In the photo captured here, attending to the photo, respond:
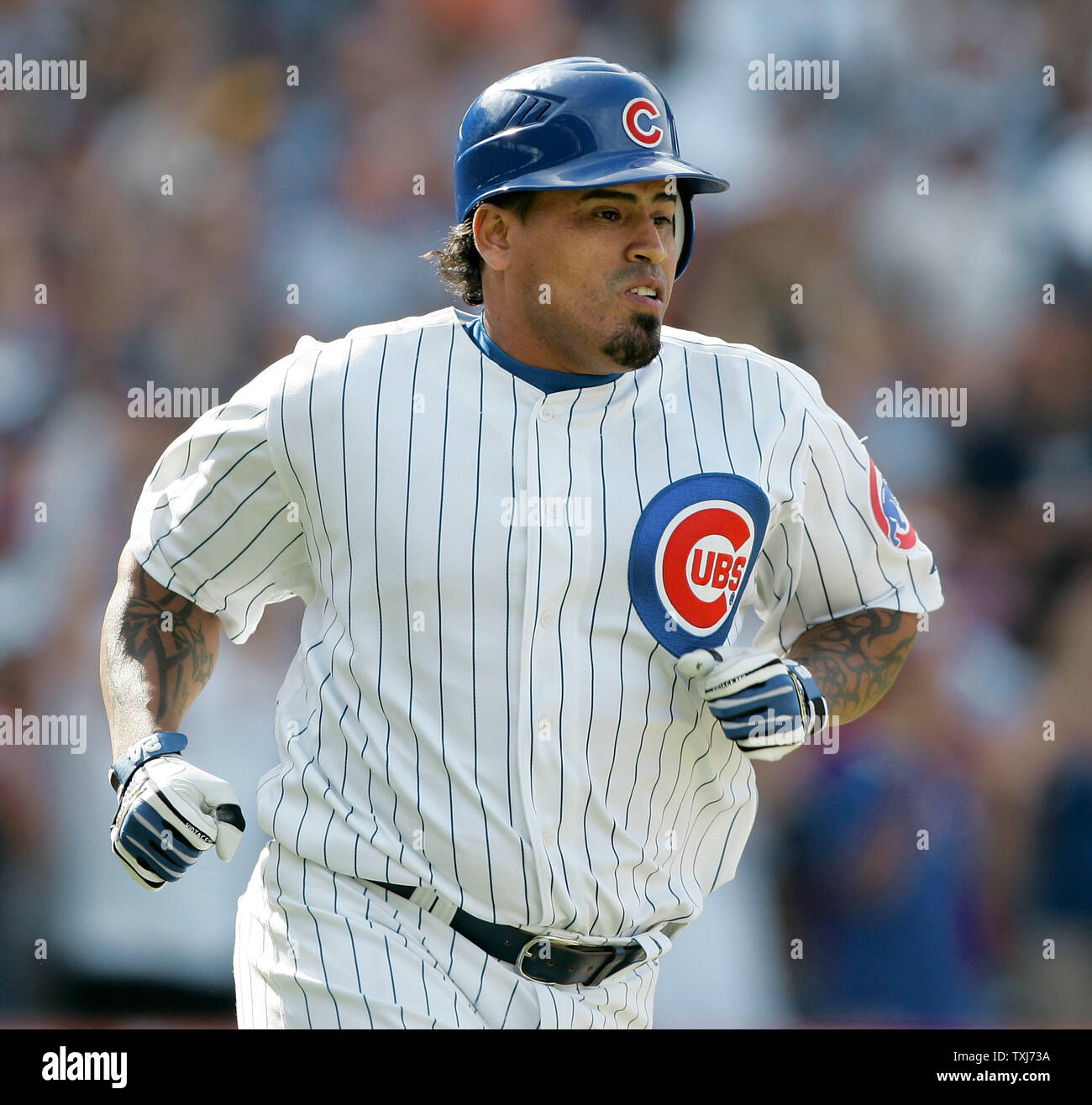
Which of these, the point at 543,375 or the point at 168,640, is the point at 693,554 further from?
the point at 168,640

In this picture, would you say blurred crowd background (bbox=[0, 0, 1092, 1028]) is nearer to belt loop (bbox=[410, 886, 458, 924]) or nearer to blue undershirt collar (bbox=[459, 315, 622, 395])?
belt loop (bbox=[410, 886, 458, 924])

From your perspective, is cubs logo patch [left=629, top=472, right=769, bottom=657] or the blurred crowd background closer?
cubs logo patch [left=629, top=472, right=769, bottom=657]

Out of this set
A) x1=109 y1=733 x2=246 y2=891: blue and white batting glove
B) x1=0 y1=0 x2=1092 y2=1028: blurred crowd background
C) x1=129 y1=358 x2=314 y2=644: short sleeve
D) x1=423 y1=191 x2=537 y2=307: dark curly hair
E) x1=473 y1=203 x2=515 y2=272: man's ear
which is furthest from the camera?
x1=0 y1=0 x2=1092 y2=1028: blurred crowd background

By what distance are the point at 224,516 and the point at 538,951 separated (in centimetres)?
87

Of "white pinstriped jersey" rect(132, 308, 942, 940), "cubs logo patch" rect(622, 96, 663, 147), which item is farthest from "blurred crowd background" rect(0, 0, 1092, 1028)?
"cubs logo patch" rect(622, 96, 663, 147)

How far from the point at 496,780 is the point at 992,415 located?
3.26 metres

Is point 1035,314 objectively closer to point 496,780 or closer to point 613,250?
point 613,250

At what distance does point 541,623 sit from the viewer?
7.88ft

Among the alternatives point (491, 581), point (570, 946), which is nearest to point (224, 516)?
point (491, 581)

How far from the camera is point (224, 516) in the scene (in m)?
2.60

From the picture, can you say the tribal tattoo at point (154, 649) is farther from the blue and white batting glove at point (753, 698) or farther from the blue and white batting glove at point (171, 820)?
the blue and white batting glove at point (753, 698)

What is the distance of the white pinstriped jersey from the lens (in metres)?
2.37

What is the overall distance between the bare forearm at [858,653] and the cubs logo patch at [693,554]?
23cm

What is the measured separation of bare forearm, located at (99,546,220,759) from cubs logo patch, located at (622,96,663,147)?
1.09m
